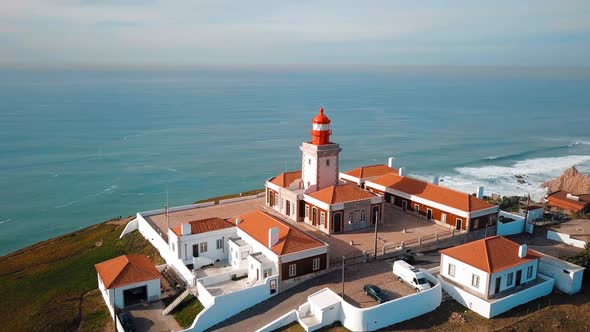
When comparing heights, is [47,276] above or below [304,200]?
below

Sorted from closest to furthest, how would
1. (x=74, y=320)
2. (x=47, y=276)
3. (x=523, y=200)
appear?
(x=74, y=320) → (x=47, y=276) → (x=523, y=200)

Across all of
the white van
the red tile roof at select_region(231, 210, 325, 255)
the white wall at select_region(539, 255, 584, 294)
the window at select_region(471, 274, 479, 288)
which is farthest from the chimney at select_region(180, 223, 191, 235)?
the white wall at select_region(539, 255, 584, 294)

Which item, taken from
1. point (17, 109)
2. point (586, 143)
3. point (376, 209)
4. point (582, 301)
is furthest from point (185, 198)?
point (17, 109)

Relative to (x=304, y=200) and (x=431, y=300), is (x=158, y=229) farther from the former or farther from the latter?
(x=431, y=300)

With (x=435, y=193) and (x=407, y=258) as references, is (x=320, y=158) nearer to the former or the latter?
(x=435, y=193)

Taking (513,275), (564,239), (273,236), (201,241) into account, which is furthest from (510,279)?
(201,241)

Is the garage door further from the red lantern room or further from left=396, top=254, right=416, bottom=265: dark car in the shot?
the red lantern room
